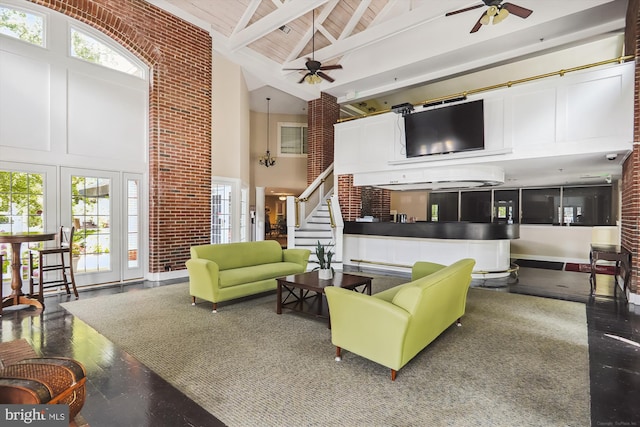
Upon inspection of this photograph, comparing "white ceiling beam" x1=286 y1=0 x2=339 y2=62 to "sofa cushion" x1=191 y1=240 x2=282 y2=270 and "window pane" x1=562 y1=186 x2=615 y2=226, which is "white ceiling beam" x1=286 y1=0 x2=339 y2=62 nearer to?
"sofa cushion" x1=191 y1=240 x2=282 y2=270

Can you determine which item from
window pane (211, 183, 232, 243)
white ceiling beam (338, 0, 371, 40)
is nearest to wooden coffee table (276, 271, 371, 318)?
window pane (211, 183, 232, 243)

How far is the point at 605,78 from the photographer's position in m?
5.07

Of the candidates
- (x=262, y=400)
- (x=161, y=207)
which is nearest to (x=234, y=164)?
(x=161, y=207)

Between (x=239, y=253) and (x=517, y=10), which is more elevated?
(x=517, y=10)

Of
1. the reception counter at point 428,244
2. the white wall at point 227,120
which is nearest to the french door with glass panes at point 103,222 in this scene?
the white wall at point 227,120

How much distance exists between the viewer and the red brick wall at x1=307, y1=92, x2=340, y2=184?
963 centimetres

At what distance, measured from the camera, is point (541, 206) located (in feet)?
34.5

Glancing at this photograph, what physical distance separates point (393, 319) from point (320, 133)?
309 inches

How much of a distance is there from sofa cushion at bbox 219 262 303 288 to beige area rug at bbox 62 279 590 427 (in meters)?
0.39

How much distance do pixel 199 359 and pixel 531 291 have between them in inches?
213

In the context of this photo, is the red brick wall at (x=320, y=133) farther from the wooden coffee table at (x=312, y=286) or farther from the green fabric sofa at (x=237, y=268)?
the wooden coffee table at (x=312, y=286)

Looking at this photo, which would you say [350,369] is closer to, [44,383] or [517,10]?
[44,383]

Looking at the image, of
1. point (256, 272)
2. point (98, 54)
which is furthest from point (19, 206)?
point (256, 272)

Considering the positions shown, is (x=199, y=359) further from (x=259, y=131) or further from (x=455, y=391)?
(x=259, y=131)
